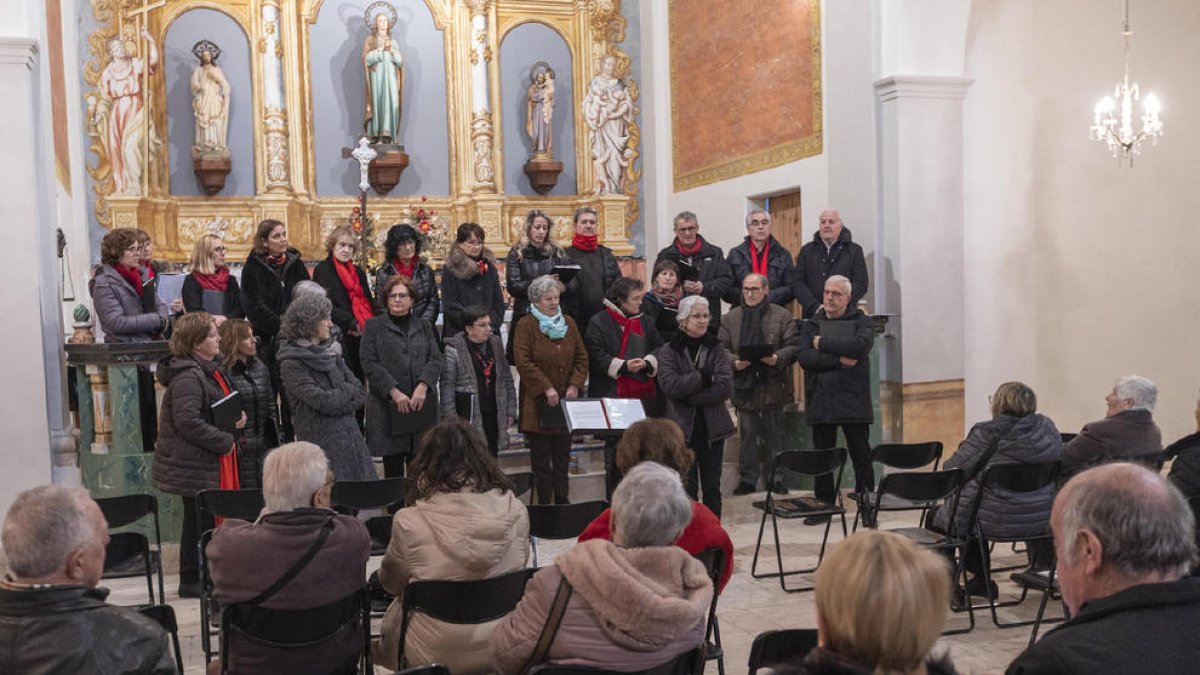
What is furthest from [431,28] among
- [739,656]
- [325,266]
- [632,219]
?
[739,656]

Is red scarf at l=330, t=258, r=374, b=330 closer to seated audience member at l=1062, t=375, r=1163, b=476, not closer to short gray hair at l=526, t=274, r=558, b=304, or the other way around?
short gray hair at l=526, t=274, r=558, b=304

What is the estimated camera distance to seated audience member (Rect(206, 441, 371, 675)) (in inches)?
129

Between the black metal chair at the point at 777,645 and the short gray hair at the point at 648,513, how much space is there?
36 centimetres

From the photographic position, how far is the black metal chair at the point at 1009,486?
5035mm

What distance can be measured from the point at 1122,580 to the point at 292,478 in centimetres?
226

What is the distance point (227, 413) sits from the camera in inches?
211

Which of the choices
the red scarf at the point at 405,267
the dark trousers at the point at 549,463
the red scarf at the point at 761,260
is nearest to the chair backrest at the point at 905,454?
the dark trousers at the point at 549,463

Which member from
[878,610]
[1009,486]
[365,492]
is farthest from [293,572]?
[1009,486]

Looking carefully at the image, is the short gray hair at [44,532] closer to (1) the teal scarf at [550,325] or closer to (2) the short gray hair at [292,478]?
(2) the short gray hair at [292,478]

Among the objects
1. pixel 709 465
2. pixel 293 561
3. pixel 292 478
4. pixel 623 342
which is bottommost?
pixel 709 465

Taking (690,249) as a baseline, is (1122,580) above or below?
below

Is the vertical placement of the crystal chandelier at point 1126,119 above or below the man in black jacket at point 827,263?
above

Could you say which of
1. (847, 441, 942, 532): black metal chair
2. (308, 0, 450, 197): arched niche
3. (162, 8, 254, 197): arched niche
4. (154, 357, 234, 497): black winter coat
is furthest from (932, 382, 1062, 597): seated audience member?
(162, 8, 254, 197): arched niche

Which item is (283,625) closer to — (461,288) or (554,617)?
(554,617)
